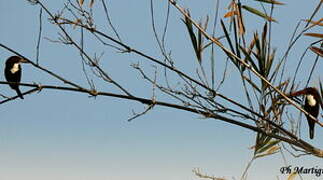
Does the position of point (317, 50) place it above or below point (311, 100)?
above

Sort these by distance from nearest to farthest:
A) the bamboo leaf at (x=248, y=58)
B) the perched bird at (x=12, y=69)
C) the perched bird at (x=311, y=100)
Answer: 1. the bamboo leaf at (x=248, y=58)
2. the perched bird at (x=311, y=100)
3. the perched bird at (x=12, y=69)

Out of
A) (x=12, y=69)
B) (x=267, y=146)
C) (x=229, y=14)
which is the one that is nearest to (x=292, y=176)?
(x=267, y=146)

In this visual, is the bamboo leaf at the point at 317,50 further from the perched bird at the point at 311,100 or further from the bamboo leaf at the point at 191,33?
the bamboo leaf at the point at 191,33

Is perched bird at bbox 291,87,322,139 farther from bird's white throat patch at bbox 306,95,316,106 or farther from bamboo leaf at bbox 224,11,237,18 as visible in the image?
bamboo leaf at bbox 224,11,237,18

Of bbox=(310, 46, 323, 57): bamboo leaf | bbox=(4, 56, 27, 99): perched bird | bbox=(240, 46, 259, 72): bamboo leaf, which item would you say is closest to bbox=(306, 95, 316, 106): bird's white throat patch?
bbox=(310, 46, 323, 57): bamboo leaf

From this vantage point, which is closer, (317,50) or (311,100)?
(317,50)

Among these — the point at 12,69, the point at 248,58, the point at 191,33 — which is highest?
the point at 12,69

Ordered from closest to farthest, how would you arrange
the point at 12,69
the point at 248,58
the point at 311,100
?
the point at 248,58 < the point at 311,100 < the point at 12,69

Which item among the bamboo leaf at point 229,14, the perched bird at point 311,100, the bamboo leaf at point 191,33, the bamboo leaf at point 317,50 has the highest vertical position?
the bamboo leaf at point 229,14

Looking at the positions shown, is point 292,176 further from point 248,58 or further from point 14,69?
point 14,69

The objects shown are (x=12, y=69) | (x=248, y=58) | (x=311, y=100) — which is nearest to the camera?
(x=248, y=58)

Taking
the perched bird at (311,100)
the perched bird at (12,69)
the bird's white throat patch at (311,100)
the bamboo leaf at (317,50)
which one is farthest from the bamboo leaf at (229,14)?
the perched bird at (12,69)

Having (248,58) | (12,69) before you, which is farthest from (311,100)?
(12,69)

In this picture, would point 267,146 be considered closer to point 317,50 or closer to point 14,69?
point 317,50
